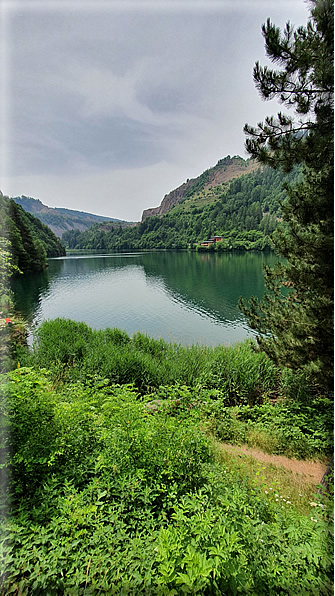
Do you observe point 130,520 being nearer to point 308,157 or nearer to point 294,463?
point 294,463

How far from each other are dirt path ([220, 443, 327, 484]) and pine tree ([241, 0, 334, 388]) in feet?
4.02

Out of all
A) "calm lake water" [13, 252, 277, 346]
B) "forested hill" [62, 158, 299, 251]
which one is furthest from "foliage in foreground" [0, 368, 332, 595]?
"forested hill" [62, 158, 299, 251]

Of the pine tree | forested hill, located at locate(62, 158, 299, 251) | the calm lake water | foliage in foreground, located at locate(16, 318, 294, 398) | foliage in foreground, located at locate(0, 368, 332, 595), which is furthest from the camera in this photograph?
forested hill, located at locate(62, 158, 299, 251)

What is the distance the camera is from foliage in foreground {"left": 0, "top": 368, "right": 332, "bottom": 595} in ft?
5.40

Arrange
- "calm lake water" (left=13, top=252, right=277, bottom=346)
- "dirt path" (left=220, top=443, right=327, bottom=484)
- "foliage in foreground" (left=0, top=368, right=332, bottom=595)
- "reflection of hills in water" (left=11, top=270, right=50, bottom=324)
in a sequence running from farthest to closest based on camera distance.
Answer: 1. "reflection of hills in water" (left=11, top=270, right=50, bottom=324)
2. "calm lake water" (left=13, top=252, right=277, bottom=346)
3. "dirt path" (left=220, top=443, right=327, bottom=484)
4. "foliage in foreground" (left=0, top=368, right=332, bottom=595)

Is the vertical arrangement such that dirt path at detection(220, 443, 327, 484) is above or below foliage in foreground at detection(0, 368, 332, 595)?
below

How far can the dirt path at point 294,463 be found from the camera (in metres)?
3.49

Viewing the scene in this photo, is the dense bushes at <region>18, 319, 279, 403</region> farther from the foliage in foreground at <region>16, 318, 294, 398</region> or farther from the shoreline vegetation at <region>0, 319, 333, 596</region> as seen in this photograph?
the shoreline vegetation at <region>0, 319, 333, 596</region>

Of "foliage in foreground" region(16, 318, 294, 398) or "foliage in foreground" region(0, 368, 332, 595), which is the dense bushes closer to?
"foliage in foreground" region(16, 318, 294, 398)

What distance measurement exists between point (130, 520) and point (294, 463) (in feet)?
9.64

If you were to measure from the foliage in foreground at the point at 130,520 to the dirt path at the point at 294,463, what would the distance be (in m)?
0.97

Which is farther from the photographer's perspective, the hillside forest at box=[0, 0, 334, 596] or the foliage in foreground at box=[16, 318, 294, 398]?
the foliage in foreground at box=[16, 318, 294, 398]

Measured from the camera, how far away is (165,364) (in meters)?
7.63

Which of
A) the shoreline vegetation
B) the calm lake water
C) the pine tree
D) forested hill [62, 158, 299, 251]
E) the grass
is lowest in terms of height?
the calm lake water
